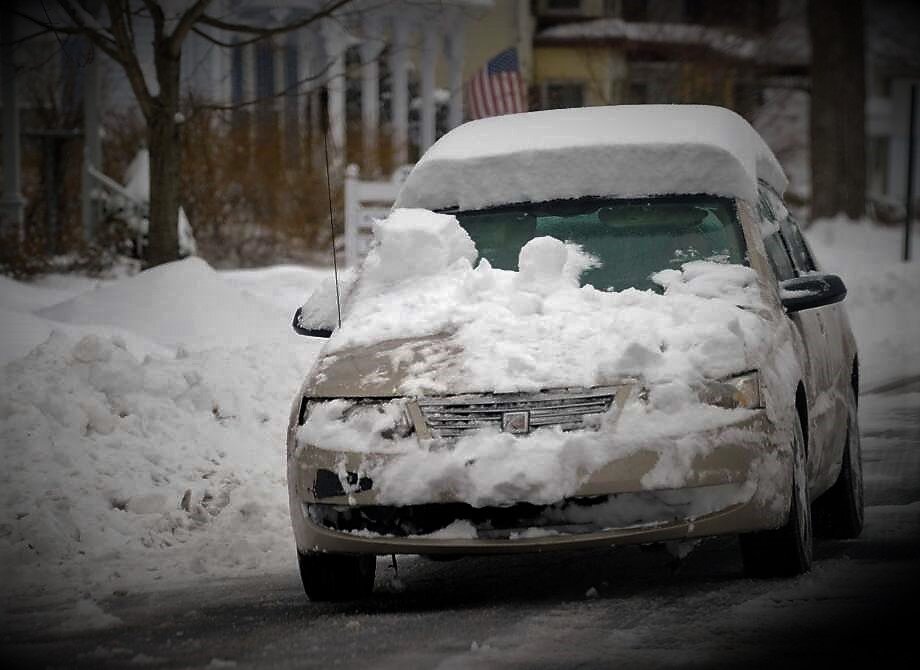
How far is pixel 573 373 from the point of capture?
592 cm

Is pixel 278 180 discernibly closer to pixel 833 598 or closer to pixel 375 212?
pixel 375 212

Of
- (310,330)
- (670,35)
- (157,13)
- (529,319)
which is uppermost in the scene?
(157,13)

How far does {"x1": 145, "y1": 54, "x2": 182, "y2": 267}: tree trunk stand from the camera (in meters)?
14.5

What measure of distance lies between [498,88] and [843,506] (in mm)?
13320

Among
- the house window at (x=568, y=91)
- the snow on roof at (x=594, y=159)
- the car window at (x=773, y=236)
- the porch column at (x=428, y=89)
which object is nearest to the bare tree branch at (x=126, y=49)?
the snow on roof at (x=594, y=159)

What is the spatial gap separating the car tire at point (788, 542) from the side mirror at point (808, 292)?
58cm

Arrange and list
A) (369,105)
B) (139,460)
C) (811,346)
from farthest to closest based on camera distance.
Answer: (369,105), (139,460), (811,346)

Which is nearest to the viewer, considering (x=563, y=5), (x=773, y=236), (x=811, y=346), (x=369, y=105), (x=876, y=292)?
(x=811, y=346)

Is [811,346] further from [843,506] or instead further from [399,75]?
[399,75]

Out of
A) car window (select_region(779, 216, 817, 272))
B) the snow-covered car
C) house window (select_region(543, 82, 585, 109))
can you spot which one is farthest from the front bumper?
house window (select_region(543, 82, 585, 109))

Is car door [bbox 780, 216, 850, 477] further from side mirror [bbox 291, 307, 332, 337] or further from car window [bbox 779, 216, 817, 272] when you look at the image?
side mirror [bbox 291, 307, 332, 337]

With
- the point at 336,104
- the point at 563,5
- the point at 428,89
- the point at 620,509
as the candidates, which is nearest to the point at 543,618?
the point at 620,509

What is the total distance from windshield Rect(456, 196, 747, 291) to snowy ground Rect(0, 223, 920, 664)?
1.25m

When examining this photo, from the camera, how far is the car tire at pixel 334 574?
6312 millimetres
